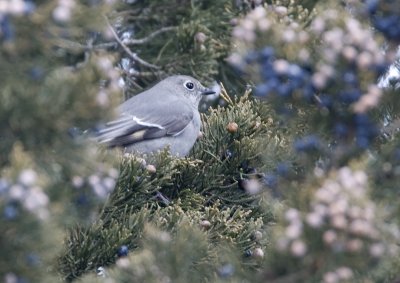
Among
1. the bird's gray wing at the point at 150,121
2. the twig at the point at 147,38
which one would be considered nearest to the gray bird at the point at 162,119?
the bird's gray wing at the point at 150,121

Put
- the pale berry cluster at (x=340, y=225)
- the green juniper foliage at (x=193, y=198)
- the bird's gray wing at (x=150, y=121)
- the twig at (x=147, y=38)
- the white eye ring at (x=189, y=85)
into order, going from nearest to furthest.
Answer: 1. the pale berry cluster at (x=340, y=225)
2. the green juniper foliage at (x=193, y=198)
3. the bird's gray wing at (x=150, y=121)
4. the twig at (x=147, y=38)
5. the white eye ring at (x=189, y=85)

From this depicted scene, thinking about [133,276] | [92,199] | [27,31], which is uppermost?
[27,31]

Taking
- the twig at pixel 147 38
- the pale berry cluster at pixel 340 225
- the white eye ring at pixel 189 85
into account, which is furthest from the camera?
the white eye ring at pixel 189 85

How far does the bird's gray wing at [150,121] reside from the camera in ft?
20.7

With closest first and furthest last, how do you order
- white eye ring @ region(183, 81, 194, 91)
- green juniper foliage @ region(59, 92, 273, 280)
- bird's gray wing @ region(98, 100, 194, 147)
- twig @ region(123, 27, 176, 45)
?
1. green juniper foliage @ region(59, 92, 273, 280)
2. bird's gray wing @ region(98, 100, 194, 147)
3. twig @ region(123, 27, 176, 45)
4. white eye ring @ region(183, 81, 194, 91)

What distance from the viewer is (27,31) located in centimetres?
269

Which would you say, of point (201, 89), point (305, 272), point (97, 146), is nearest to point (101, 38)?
point (201, 89)

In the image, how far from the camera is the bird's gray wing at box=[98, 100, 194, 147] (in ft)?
20.7

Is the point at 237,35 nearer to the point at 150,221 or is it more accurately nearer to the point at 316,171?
the point at 316,171

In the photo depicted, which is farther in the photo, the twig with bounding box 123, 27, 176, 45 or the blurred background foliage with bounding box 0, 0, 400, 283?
the twig with bounding box 123, 27, 176, 45

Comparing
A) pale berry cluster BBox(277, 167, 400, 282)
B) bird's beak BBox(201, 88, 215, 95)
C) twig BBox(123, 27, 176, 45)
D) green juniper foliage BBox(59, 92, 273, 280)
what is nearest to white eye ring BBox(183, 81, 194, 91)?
bird's beak BBox(201, 88, 215, 95)

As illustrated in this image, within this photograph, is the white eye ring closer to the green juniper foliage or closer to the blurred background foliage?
the green juniper foliage

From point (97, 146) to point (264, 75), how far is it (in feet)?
1.95

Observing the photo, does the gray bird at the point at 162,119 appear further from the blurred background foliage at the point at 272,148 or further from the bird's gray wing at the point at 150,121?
the blurred background foliage at the point at 272,148
